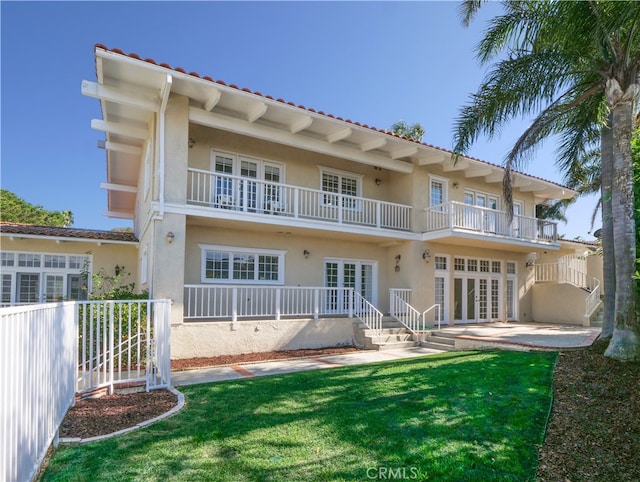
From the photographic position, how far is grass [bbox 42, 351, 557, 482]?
13.3ft

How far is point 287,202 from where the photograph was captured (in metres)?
14.4

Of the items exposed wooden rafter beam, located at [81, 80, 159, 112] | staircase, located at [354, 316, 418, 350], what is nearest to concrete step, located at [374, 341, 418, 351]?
staircase, located at [354, 316, 418, 350]

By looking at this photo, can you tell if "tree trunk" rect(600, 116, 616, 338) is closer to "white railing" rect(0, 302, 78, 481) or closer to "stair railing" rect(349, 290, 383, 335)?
"stair railing" rect(349, 290, 383, 335)

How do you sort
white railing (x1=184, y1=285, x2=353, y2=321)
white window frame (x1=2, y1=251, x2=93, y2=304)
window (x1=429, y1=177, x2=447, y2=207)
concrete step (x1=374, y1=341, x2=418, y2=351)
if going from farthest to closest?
window (x1=429, y1=177, x2=447, y2=207), white window frame (x1=2, y1=251, x2=93, y2=304), concrete step (x1=374, y1=341, x2=418, y2=351), white railing (x1=184, y1=285, x2=353, y2=321)

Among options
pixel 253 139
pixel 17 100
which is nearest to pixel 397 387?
pixel 253 139

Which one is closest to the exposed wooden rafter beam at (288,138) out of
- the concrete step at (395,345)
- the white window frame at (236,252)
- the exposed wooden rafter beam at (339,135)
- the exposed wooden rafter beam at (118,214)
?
the exposed wooden rafter beam at (339,135)

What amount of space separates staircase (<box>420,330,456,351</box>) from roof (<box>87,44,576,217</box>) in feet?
18.4

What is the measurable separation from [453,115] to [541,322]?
43.6 ft

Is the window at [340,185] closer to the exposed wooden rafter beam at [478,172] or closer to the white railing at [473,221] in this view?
the white railing at [473,221]

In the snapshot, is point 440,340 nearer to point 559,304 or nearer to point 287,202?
point 287,202

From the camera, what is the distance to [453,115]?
37.1ft

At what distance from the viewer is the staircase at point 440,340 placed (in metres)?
12.7

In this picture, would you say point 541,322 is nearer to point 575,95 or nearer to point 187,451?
point 575,95

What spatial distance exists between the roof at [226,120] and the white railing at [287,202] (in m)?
1.61
